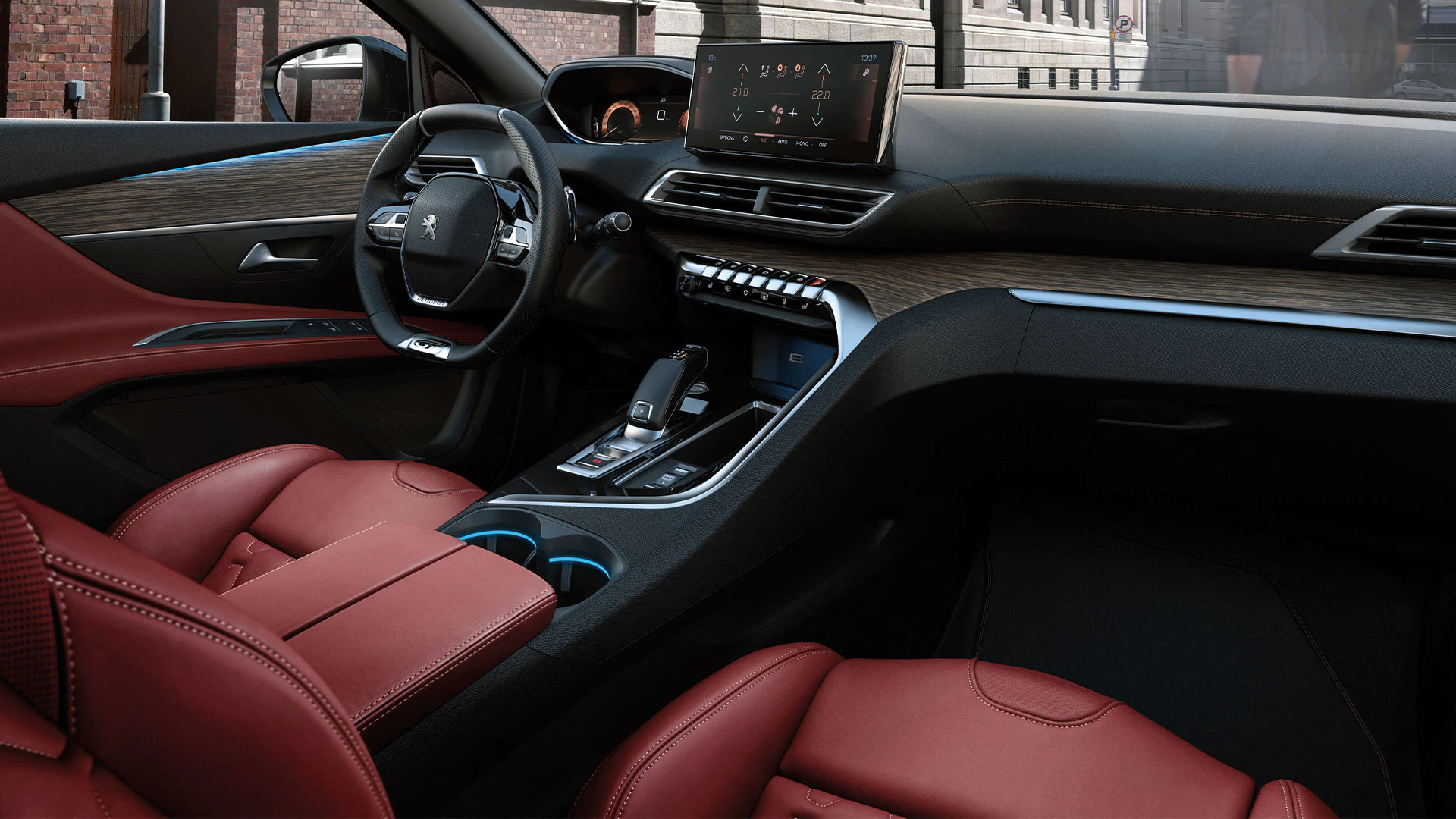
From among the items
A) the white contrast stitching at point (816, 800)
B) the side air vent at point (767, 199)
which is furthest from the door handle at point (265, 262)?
the white contrast stitching at point (816, 800)

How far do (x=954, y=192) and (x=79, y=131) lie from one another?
1.53 metres

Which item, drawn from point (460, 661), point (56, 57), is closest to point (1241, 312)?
point (460, 661)

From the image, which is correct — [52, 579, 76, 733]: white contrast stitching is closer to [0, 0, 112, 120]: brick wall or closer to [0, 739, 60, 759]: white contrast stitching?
[0, 739, 60, 759]: white contrast stitching

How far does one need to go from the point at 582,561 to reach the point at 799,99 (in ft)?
2.70

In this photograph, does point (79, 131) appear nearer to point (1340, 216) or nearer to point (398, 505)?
point (398, 505)

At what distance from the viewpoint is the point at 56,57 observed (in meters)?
2.02

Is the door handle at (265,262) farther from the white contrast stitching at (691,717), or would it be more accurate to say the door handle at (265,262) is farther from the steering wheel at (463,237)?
the white contrast stitching at (691,717)

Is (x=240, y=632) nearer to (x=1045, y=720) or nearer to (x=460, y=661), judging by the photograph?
(x=460, y=661)

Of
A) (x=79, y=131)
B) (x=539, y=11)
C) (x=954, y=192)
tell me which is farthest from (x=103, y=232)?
(x=539, y=11)

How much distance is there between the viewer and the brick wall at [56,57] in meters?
1.90

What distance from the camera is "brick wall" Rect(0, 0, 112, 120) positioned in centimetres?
190

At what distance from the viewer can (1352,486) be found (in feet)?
4.82

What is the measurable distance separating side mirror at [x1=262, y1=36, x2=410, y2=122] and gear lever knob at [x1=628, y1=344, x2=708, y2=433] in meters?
0.90

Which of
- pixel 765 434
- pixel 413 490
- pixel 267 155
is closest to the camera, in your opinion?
pixel 765 434
